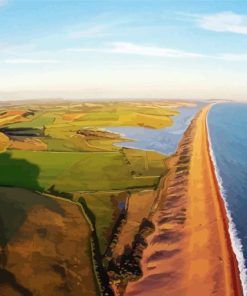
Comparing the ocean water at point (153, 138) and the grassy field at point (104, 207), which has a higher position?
the ocean water at point (153, 138)

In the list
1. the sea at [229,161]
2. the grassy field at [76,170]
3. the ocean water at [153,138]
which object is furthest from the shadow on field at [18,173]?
the ocean water at [153,138]

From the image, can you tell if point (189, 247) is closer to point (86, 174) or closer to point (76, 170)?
point (86, 174)

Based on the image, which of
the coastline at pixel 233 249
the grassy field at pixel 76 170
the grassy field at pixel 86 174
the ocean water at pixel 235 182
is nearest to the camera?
the coastline at pixel 233 249

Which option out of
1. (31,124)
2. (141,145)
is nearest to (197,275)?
(141,145)

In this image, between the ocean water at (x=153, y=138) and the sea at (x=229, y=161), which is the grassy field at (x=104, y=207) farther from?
the ocean water at (x=153, y=138)

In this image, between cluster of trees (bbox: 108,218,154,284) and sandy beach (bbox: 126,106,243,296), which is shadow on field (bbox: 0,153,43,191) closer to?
sandy beach (bbox: 126,106,243,296)

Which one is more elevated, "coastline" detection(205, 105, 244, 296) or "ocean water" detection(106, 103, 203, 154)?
"ocean water" detection(106, 103, 203, 154)

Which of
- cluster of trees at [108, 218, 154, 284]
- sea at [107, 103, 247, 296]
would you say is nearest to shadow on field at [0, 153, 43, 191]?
cluster of trees at [108, 218, 154, 284]

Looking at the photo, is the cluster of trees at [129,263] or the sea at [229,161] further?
the sea at [229,161]
